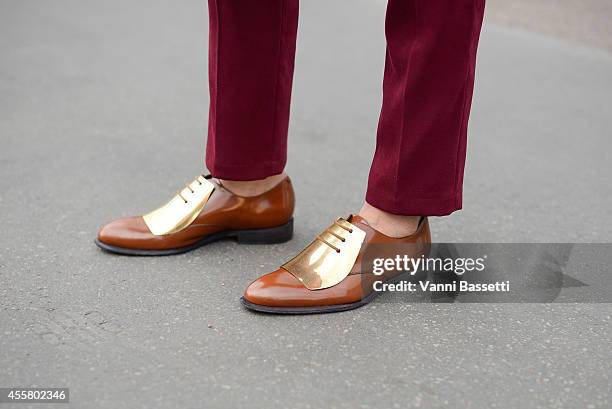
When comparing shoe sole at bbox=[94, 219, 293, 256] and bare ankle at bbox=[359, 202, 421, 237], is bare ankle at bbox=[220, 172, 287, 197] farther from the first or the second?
bare ankle at bbox=[359, 202, 421, 237]

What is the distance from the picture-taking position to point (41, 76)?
3008 millimetres

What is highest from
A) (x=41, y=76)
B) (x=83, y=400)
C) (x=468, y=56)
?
(x=468, y=56)

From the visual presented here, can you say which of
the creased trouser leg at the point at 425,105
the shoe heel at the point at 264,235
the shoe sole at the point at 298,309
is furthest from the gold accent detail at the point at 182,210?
the creased trouser leg at the point at 425,105

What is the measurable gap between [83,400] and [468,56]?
2.73 ft

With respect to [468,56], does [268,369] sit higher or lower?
lower

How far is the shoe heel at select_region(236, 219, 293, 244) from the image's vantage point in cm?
169

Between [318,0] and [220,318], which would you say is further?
[318,0]

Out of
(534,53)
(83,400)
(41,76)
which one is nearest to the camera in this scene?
(83,400)

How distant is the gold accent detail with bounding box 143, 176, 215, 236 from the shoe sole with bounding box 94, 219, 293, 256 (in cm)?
5

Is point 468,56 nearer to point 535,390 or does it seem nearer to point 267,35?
point 267,35

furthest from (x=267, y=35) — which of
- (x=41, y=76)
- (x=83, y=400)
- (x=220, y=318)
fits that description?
(x=41, y=76)

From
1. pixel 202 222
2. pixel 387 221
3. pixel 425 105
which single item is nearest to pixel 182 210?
pixel 202 222

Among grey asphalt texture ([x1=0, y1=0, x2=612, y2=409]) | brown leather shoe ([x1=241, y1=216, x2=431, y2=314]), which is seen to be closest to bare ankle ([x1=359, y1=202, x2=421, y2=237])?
brown leather shoe ([x1=241, y1=216, x2=431, y2=314])

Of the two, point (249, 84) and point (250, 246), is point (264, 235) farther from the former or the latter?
point (249, 84)
